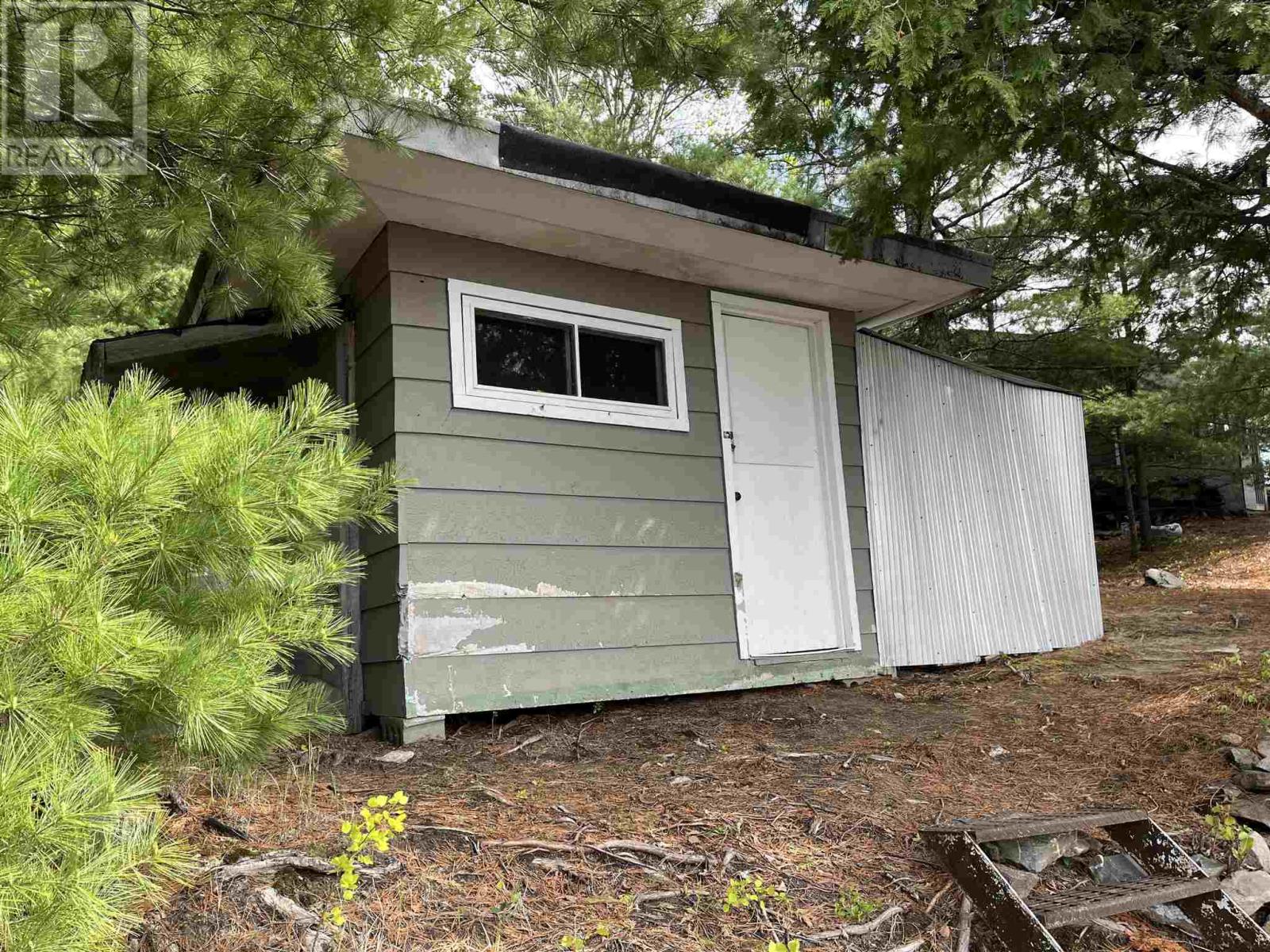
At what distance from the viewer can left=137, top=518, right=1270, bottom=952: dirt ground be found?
214cm

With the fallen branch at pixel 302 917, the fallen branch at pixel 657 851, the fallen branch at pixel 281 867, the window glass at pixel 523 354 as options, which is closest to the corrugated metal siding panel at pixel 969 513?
the window glass at pixel 523 354

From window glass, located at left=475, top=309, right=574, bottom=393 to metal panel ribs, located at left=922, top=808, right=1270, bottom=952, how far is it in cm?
264

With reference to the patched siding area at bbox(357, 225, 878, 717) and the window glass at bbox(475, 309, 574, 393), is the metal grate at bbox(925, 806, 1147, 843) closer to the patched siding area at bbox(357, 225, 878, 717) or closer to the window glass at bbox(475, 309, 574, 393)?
the patched siding area at bbox(357, 225, 878, 717)

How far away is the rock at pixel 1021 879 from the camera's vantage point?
2391 millimetres

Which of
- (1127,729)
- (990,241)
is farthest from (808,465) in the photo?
(990,241)

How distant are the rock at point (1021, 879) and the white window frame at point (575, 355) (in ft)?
8.77

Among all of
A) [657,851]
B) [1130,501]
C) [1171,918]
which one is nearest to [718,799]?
[657,851]

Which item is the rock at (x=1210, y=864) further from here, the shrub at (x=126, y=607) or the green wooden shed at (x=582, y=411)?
the shrub at (x=126, y=607)

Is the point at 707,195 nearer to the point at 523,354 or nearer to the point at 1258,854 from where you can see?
the point at 523,354

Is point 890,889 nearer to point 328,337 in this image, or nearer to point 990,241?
point 328,337

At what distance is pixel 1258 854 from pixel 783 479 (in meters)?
2.81

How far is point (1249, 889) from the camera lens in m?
2.56

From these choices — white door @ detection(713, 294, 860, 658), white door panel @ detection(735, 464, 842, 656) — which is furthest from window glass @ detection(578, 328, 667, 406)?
white door panel @ detection(735, 464, 842, 656)

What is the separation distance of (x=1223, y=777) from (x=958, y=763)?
85 centimetres
